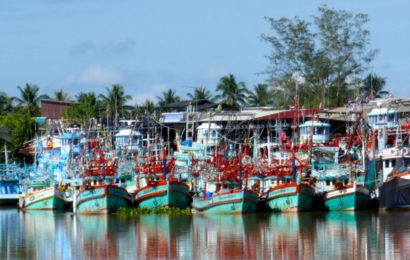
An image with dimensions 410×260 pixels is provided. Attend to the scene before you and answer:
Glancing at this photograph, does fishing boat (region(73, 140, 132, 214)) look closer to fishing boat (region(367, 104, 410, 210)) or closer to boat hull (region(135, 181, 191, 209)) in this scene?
boat hull (region(135, 181, 191, 209))

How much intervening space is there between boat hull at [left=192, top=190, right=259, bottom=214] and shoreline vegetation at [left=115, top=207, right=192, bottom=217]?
6.58 ft

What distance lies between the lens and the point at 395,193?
2462 inches

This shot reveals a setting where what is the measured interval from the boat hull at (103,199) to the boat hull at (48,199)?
18.6 ft

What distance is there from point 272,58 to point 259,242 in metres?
45.1

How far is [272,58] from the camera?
93000 millimetres

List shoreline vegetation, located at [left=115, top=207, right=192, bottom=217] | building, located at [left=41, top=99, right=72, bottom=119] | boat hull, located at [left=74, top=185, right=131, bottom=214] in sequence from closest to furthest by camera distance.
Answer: shoreline vegetation, located at [left=115, top=207, right=192, bottom=217]
boat hull, located at [left=74, top=185, right=131, bottom=214]
building, located at [left=41, top=99, right=72, bottom=119]

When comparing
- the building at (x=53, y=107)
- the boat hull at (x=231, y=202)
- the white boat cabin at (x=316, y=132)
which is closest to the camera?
the boat hull at (x=231, y=202)

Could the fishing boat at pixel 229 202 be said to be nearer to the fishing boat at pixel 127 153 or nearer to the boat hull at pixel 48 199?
the fishing boat at pixel 127 153

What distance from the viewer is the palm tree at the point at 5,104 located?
376 feet

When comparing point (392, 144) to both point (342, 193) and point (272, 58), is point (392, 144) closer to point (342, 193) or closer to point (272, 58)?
point (342, 193)

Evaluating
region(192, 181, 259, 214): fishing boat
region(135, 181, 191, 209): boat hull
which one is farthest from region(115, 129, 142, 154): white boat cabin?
region(192, 181, 259, 214): fishing boat

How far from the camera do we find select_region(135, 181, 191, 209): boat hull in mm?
66875

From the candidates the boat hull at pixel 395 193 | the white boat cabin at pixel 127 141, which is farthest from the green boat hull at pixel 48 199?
the boat hull at pixel 395 193

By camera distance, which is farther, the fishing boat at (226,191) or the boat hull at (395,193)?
the fishing boat at (226,191)
